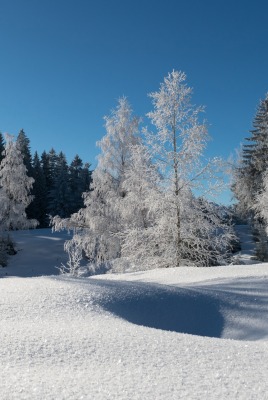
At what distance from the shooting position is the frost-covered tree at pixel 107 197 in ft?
54.7

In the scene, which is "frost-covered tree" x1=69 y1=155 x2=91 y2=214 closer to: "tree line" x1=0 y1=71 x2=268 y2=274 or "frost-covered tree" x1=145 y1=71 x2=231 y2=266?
"tree line" x1=0 y1=71 x2=268 y2=274

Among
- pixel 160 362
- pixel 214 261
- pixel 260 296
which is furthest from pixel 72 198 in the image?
pixel 160 362

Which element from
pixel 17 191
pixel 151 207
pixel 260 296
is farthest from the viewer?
pixel 17 191

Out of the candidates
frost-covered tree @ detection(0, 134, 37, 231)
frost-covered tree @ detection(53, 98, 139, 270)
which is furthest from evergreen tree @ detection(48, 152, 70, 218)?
frost-covered tree @ detection(53, 98, 139, 270)

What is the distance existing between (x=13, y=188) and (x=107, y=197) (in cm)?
1098

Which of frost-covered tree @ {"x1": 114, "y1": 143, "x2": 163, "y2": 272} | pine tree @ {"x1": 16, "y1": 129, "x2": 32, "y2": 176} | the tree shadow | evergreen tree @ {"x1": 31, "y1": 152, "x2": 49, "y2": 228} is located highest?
pine tree @ {"x1": 16, "y1": 129, "x2": 32, "y2": 176}

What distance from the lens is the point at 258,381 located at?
2.90 m

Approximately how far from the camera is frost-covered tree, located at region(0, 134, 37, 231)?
24.7 meters

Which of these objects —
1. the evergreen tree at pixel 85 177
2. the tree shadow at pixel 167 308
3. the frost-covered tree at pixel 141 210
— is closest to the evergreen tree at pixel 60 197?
the evergreen tree at pixel 85 177

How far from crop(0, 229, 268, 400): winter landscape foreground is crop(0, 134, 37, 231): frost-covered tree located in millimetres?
18319

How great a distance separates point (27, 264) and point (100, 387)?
2221 cm

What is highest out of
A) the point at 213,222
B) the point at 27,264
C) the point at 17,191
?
the point at 17,191

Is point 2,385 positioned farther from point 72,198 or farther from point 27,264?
point 72,198

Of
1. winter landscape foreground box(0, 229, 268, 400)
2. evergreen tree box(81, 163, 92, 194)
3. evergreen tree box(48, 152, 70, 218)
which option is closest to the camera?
winter landscape foreground box(0, 229, 268, 400)
